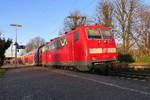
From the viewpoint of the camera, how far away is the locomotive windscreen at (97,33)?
492 inches

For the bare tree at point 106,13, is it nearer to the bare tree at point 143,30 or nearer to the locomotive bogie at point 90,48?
the bare tree at point 143,30

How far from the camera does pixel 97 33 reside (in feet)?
42.0

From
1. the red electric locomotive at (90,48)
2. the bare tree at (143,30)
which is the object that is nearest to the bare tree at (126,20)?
the bare tree at (143,30)

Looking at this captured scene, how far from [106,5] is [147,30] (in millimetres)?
8661

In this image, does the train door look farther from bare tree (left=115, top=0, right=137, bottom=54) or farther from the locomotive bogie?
bare tree (left=115, top=0, right=137, bottom=54)

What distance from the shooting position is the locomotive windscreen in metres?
12.5

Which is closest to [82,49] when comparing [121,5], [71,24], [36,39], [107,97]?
[107,97]

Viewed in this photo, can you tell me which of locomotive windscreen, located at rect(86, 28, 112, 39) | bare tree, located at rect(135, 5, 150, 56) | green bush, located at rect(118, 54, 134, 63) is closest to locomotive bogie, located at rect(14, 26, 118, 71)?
locomotive windscreen, located at rect(86, 28, 112, 39)

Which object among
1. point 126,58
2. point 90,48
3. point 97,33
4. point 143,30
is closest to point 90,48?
point 90,48

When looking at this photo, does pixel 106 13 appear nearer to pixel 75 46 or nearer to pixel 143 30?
pixel 143 30

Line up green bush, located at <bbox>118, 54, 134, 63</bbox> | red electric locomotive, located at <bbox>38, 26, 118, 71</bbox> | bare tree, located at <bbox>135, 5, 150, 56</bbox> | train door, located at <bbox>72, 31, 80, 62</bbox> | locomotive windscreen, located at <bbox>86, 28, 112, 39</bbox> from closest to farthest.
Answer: red electric locomotive, located at <bbox>38, 26, 118, 71</bbox> → locomotive windscreen, located at <bbox>86, 28, 112, 39</bbox> → train door, located at <bbox>72, 31, 80, 62</bbox> → green bush, located at <bbox>118, 54, 134, 63</bbox> → bare tree, located at <bbox>135, 5, 150, 56</bbox>

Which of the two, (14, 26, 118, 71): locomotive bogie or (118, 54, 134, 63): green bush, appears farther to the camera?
(118, 54, 134, 63): green bush

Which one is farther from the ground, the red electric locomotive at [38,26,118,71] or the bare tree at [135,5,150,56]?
the bare tree at [135,5,150,56]

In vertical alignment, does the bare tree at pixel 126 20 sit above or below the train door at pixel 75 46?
above
